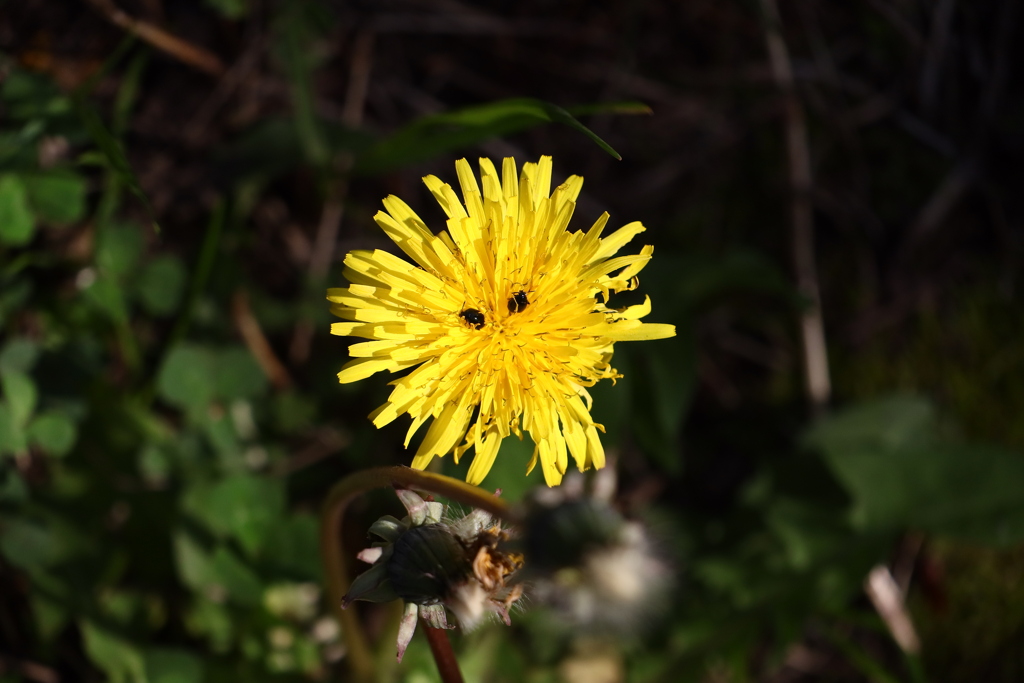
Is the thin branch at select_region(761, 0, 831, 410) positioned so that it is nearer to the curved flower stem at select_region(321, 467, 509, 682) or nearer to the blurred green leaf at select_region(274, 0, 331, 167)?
the blurred green leaf at select_region(274, 0, 331, 167)

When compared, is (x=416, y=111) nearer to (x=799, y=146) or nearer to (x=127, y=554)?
(x=799, y=146)

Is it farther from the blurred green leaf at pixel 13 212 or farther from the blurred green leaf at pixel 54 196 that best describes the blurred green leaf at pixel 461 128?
the blurred green leaf at pixel 13 212

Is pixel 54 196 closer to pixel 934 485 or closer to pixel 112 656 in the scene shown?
pixel 112 656

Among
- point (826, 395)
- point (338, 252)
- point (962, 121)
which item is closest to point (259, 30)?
point (338, 252)

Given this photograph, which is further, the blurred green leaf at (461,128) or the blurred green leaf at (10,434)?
the blurred green leaf at (10,434)

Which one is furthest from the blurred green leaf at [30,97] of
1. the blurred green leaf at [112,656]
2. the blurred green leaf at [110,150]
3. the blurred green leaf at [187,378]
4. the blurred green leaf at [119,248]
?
the blurred green leaf at [112,656]

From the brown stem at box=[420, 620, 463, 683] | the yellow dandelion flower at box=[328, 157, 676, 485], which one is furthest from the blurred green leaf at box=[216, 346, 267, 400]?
the brown stem at box=[420, 620, 463, 683]

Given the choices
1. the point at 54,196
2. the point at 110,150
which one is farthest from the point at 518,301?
the point at 54,196
